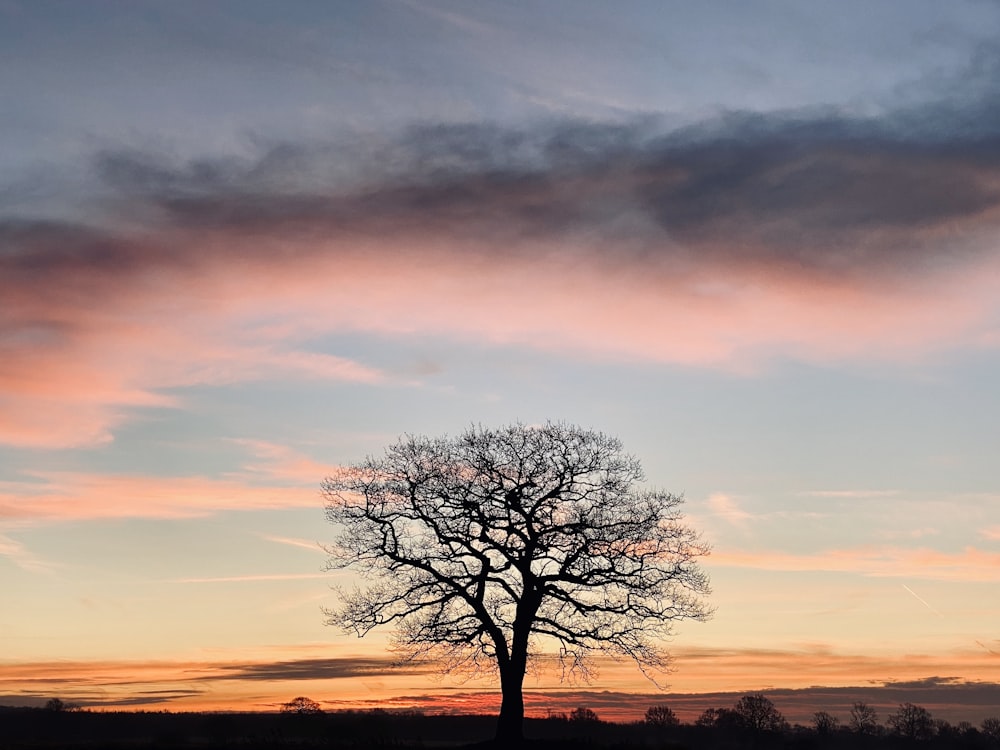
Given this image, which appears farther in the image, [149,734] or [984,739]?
[984,739]

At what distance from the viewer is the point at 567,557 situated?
39500 millimetres

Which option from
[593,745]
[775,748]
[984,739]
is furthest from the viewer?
[984,739]

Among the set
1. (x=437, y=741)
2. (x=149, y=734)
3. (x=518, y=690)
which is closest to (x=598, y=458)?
(x=518, y=690)

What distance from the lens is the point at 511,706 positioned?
38250 mm

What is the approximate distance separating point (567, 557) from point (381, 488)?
790 cm

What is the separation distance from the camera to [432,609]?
1558 inches

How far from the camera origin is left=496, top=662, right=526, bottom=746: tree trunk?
37688 mm

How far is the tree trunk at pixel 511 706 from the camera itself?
3769 centimetres

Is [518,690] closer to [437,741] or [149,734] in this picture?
[437,741]

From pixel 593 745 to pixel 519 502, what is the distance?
31.5ft

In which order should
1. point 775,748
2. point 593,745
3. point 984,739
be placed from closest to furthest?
point 593,745
point 775,748
point 984,739

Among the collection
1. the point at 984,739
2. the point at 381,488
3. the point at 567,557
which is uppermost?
the point at 381,488

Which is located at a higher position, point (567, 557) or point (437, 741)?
point (567, 557)

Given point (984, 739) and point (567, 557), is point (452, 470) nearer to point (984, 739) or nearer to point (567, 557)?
point (567, 557)
